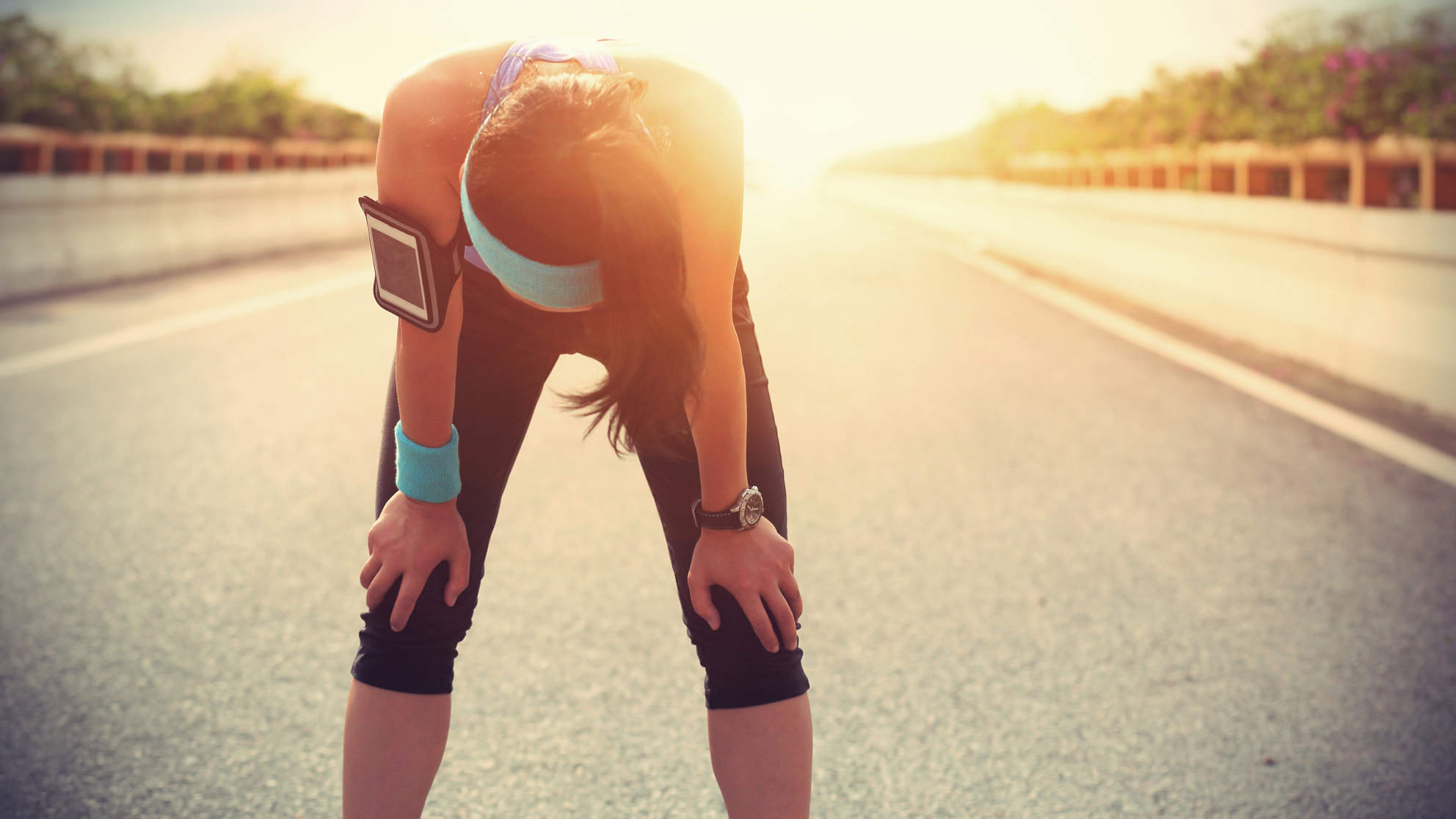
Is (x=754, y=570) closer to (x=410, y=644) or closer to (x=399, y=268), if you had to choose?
(x=410, y=644)

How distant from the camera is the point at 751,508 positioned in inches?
79.0

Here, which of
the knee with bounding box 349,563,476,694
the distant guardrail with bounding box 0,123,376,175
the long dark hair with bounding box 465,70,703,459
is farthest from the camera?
the distant guardrail with bounding box 0,123,376,175

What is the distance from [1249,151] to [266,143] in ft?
53.6

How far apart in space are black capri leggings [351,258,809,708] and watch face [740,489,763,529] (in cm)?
10

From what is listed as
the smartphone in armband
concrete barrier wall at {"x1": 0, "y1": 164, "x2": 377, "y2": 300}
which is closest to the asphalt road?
the smartphone in armband

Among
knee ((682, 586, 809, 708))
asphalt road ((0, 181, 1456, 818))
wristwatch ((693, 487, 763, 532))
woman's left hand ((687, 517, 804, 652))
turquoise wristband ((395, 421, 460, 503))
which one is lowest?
asphalt road ((0, 181, 1456, 818))

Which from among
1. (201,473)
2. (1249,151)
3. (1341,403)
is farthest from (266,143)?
(1341,403)

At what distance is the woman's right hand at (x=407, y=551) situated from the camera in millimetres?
2041

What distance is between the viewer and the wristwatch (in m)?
2.00

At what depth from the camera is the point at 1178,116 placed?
53.0 feet

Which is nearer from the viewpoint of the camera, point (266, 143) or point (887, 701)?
point (887, 701)

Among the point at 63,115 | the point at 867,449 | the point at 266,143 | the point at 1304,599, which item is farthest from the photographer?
the point at 266,143

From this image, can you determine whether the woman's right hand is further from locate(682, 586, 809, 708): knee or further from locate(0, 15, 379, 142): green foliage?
locate(0, 15, 379, 142): green foliage

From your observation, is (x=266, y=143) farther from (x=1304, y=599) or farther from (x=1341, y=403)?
(x=1304, y=599)
